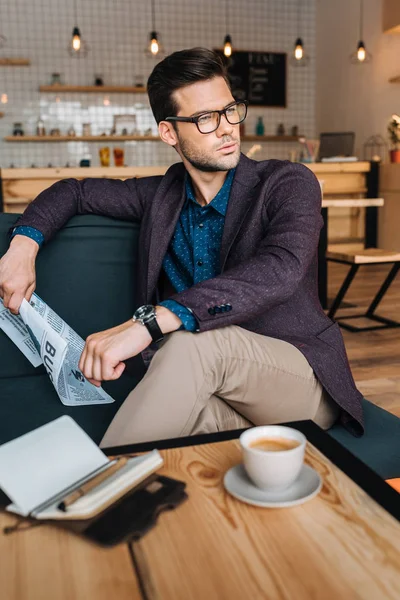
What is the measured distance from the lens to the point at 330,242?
19.1 ft

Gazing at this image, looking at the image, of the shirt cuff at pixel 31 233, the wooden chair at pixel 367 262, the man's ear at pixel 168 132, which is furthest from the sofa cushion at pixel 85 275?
the wooden chair at pixel 367 262

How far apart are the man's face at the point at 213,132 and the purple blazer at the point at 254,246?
0.06 meters

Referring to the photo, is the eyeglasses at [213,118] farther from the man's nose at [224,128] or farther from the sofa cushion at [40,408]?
the sofa cushion at [40,408]

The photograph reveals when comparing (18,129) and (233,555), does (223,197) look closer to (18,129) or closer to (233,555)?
(233,555)

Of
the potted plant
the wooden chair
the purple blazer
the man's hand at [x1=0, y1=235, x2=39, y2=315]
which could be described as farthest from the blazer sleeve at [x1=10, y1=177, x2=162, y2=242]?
the potted plant

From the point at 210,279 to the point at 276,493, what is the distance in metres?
0.57

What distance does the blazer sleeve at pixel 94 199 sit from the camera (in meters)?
1.78

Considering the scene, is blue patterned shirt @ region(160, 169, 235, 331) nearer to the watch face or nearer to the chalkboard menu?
the watch face

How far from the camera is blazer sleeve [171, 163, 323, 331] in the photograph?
126cm

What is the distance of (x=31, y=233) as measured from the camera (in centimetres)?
172

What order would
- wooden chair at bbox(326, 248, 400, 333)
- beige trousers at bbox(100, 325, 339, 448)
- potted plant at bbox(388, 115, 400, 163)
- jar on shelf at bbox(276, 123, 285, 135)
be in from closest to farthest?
1. beige trousers at bbox(100, 325, 339, 448)
2. wooden chair at bbox(326, 248, 400, 333)
3. potted plant at bbox(388, 115, 400, 163)
4. jar on shelf at bbox(276, 123, 285, 135)

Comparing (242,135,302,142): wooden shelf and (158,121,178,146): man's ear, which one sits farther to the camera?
(242,135,302,142): wooden shelf

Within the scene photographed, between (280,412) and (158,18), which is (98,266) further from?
(158,18)

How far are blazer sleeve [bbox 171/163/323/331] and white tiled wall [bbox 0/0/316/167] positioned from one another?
587 cm
